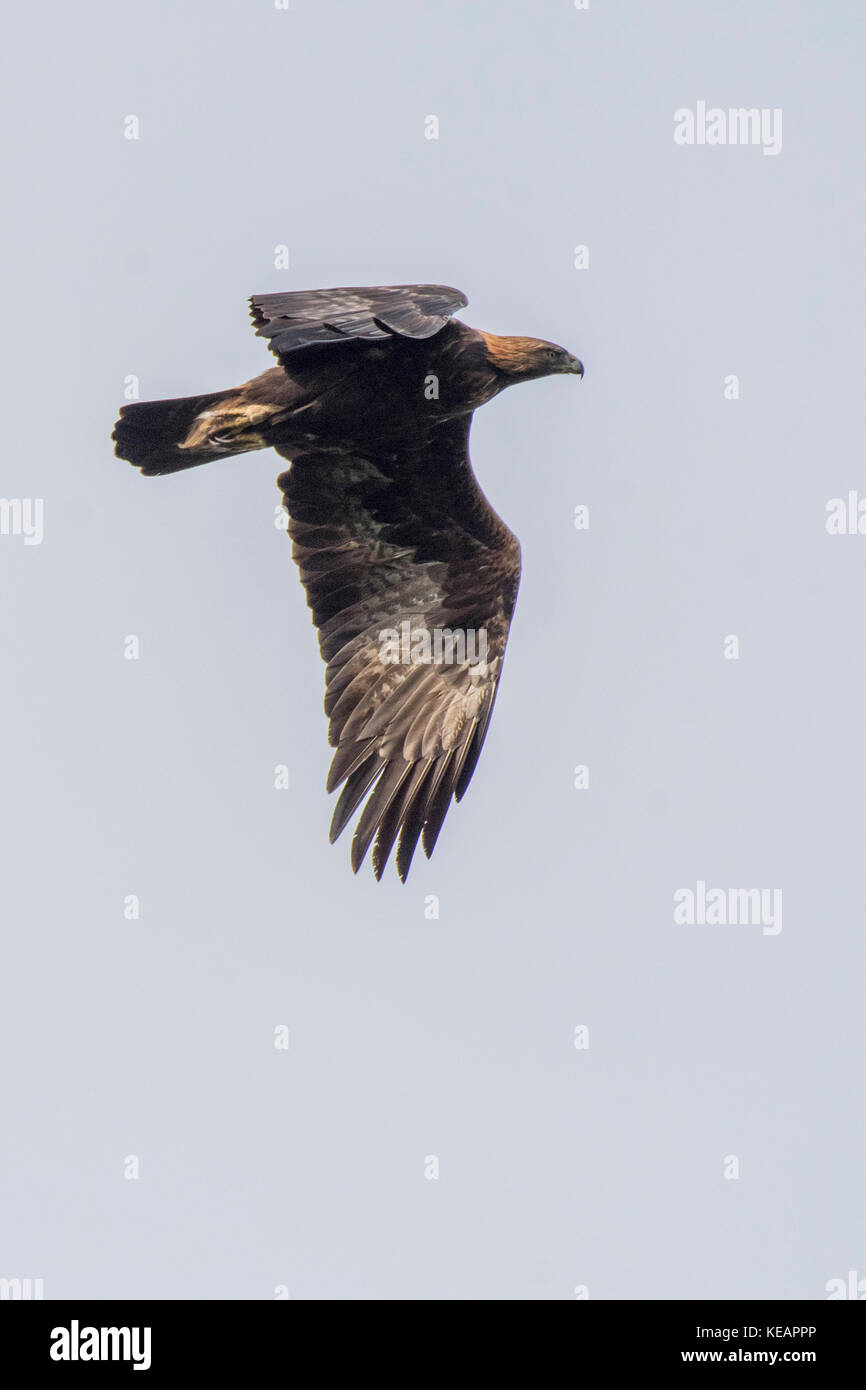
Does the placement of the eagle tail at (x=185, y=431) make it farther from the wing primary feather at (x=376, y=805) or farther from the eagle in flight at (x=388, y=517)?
the wing primary feather at (x=376, y=805)

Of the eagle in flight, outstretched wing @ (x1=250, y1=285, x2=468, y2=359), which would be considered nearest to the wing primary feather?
the eagle in flight

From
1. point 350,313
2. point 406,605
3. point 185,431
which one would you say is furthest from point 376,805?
point 350,313

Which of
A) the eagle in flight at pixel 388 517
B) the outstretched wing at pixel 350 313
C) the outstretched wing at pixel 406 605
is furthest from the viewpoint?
the outstretched wing at pixel 406 605

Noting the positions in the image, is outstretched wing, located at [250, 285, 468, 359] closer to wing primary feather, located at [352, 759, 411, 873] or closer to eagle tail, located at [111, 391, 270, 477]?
eagle tail, located at [111, 391, 270, 477]

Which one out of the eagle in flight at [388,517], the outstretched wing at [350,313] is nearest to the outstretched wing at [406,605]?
the eagle in flight at [388,517]

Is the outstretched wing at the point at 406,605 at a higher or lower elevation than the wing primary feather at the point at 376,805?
higher

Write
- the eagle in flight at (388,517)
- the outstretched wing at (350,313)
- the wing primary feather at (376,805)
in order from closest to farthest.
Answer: the outstretched wing at (350,313) < the eagle in flight at (388,517) < the wing primary feather at (376,805)

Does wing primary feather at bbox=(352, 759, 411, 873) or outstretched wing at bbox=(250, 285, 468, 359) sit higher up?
outstretched wing at bbox=(250, 285, 468, 359)

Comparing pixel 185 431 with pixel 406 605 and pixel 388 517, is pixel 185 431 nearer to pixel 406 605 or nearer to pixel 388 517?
pixel 388 517

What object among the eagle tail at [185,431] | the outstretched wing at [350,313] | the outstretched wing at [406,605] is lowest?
the outstretched wing at [406,605]
